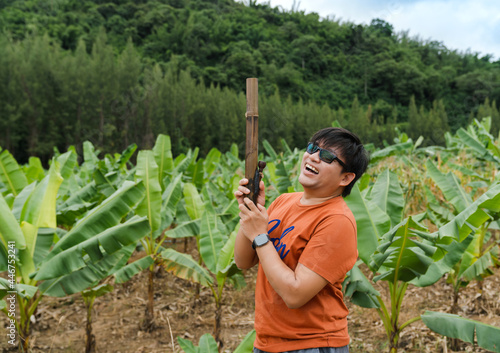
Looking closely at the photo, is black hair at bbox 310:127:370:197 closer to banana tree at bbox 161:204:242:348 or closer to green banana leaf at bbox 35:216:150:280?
green banana leaf at bbox 35:216:150:280

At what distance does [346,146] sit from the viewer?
4.52 ft

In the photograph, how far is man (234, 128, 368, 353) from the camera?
48.8 inches

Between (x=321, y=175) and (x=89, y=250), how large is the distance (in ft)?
5.57

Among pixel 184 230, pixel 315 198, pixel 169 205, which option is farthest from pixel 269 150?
pixel 315 198

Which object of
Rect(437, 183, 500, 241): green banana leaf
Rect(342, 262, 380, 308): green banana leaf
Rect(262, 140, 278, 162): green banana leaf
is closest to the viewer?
Rect(437, 183, 500, 241): green banana leaf

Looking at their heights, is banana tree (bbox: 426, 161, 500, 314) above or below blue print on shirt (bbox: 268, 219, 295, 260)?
below

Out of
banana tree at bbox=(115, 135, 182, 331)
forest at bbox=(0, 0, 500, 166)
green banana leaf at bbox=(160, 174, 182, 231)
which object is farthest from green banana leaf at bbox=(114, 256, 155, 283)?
forest at bbox=(0, 0, 500, 166)

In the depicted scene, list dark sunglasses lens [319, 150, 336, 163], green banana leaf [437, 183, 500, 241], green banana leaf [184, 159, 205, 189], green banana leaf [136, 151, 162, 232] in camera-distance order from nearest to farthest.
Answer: dark sunglasses lens [319, 150, 336, 163]
green banana leaf [437, 183, 500, 241]
green banana leaf [136, 151, 162, 232]
green banana leaf [184, 159, 205, 189]

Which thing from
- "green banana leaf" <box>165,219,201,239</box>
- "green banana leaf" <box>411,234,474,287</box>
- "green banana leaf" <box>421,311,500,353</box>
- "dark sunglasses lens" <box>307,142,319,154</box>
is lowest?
"green banana leaf" <box>165,219,201,239</box>

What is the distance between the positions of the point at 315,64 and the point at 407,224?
78.3 meters

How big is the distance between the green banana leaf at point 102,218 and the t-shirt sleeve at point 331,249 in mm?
1760

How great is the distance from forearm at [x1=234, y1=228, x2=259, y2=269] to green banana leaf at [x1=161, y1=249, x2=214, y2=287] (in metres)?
1.81

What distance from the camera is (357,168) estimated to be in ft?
4.62

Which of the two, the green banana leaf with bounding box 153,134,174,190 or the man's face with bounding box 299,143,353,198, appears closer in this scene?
the man's face with bounding box 299,143,353,198
